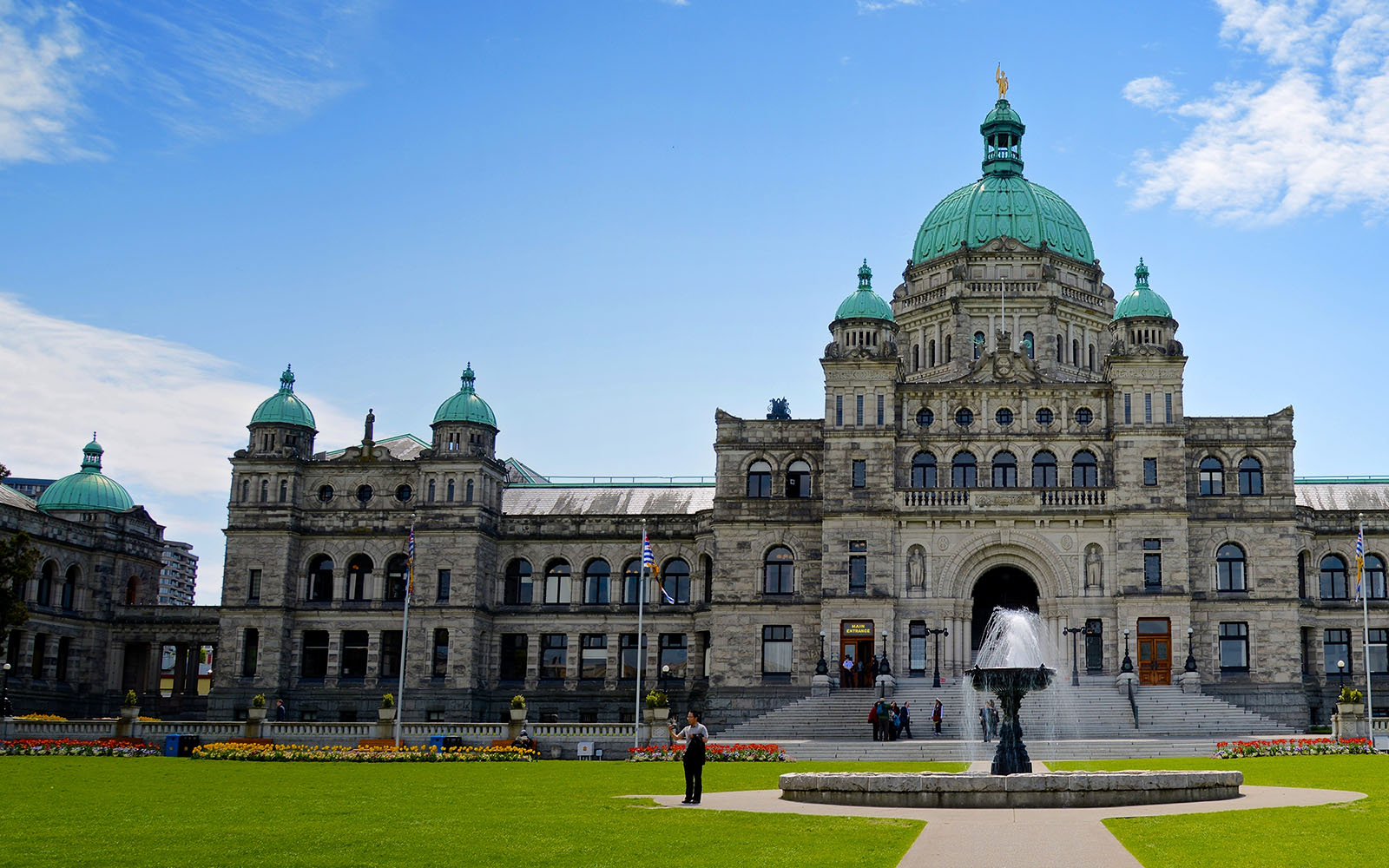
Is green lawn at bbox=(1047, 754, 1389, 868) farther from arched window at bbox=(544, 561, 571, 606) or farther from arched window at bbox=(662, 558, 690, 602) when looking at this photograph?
arched window at bbox=(544, 561, 571, 606)

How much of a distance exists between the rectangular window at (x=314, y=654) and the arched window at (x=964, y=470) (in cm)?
3276

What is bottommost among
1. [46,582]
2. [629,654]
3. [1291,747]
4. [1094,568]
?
[1291,747]

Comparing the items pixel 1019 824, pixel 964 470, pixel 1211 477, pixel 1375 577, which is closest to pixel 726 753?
pixel 1019 824

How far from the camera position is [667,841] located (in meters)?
23.7

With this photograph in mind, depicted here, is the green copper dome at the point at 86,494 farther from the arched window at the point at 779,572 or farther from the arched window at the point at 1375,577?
the arched window at the point at 1375,577

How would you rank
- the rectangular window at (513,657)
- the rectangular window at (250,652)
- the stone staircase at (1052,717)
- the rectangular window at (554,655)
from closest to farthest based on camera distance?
the stone staircase at (1052,717)
the rectangular window at (250,652)
the rectangular window at (554,655)
the rectangular window at (513,657)

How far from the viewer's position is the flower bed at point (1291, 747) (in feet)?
164

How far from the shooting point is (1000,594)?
72.4m

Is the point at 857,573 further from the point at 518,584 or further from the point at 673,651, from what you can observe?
the point at 518,584

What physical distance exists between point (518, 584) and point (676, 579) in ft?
27.2

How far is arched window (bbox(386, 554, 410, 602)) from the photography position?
256ft

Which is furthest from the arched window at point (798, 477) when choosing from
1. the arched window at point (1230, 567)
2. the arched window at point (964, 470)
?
the arched window at point (1230, 567)

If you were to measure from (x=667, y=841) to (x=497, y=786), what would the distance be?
13445mm

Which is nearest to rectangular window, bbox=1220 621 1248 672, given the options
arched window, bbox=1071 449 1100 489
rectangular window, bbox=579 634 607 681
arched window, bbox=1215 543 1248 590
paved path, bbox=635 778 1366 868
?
arched window, bbox=1215 543 1248 590
